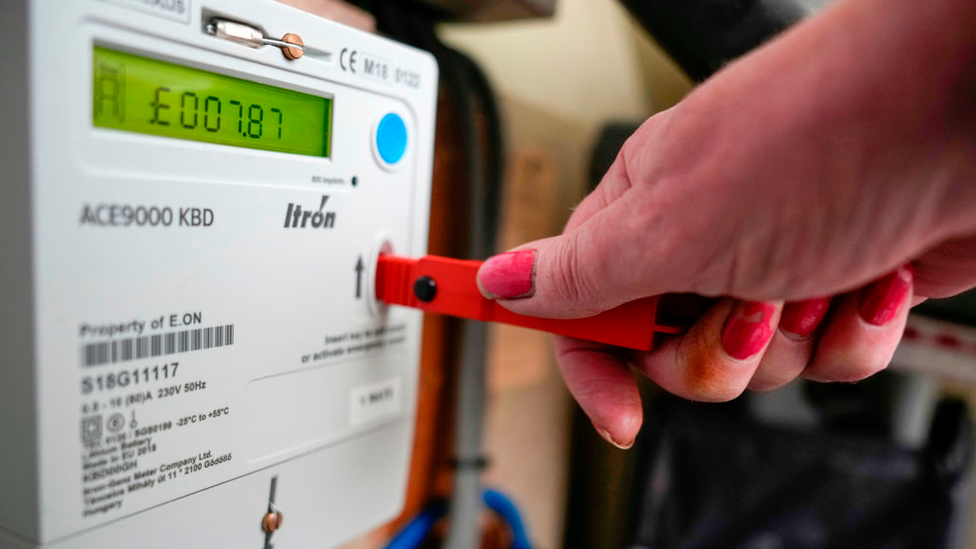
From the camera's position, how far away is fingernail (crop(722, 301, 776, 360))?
270 mm

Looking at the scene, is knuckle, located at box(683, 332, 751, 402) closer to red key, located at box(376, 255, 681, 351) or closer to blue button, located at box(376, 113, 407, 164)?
red key, located at box(376, 255, 681, 351)

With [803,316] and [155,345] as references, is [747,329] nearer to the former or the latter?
[803,316]

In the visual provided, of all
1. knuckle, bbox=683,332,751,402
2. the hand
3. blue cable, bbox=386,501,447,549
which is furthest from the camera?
blue cable, bbox=386,501,447,549

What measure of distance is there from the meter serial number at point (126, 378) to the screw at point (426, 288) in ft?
0.43

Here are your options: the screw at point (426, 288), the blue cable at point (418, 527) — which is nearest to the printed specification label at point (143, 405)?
the screw at point (426, 288)

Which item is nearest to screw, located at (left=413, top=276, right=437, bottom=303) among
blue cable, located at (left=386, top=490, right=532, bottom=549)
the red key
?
the red key

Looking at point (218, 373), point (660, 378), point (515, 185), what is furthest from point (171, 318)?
point (515, 185)

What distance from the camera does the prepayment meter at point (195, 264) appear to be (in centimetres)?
24

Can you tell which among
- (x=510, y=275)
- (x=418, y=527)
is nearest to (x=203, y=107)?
(x=510, y=275)

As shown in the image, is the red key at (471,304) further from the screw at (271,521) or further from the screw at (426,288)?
A: the screw at (271,521)

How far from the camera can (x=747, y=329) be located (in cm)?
27

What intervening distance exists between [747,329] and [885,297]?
67mm

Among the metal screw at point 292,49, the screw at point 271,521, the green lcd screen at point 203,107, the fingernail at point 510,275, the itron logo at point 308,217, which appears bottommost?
the screw at point 271,521

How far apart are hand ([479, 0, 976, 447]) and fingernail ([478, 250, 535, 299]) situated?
1 centimetres
